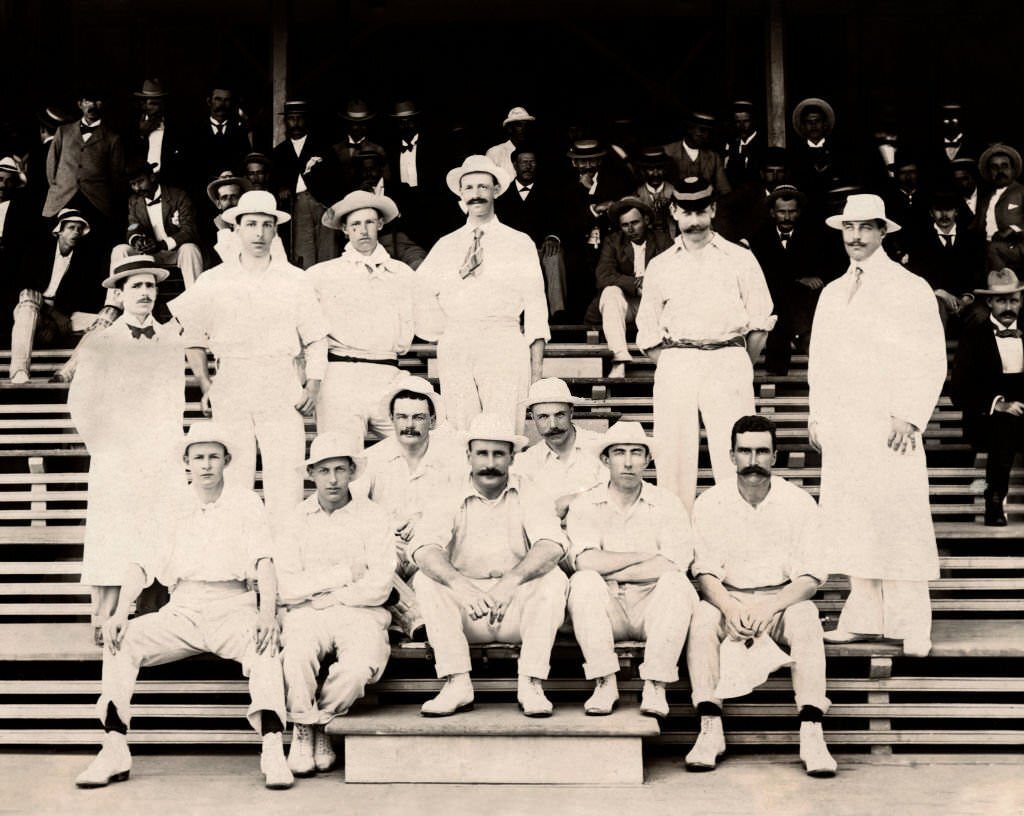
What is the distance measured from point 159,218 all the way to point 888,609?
6.06 metres

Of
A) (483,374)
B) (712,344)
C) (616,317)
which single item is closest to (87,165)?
(616,317)

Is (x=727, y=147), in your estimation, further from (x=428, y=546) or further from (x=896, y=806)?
(x=896, y=806)

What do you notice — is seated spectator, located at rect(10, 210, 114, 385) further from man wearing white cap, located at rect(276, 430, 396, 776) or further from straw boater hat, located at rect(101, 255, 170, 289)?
man wearing white cap, located at rect(276, 430, 396, 776)

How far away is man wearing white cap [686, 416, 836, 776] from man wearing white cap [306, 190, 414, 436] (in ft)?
5.87

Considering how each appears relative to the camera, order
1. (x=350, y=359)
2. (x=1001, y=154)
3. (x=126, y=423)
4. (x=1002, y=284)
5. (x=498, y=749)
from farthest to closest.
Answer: (x=1001, y=154) < (x=1002, y=284) < (x=350, y=359) < (x=126, y=423) < (x=498, y=749)

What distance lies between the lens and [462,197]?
8188 millimetres

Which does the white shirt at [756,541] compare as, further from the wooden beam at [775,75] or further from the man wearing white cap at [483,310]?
the wooden beam at [775,75]

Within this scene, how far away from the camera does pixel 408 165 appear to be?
38.0 ft

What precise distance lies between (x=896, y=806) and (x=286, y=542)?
272cm

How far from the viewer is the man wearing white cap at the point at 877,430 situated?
23.2 ft

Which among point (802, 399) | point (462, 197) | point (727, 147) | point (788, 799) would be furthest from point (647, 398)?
point (788, 799)

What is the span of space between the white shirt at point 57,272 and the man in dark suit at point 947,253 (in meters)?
5.50

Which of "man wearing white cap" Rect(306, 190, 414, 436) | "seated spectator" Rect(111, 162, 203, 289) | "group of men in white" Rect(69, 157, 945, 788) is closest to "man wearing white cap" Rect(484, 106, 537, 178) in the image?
"seated spectator" Rect(111, 162, 203, 289)

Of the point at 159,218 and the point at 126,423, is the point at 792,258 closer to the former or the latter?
the point at 159,218
